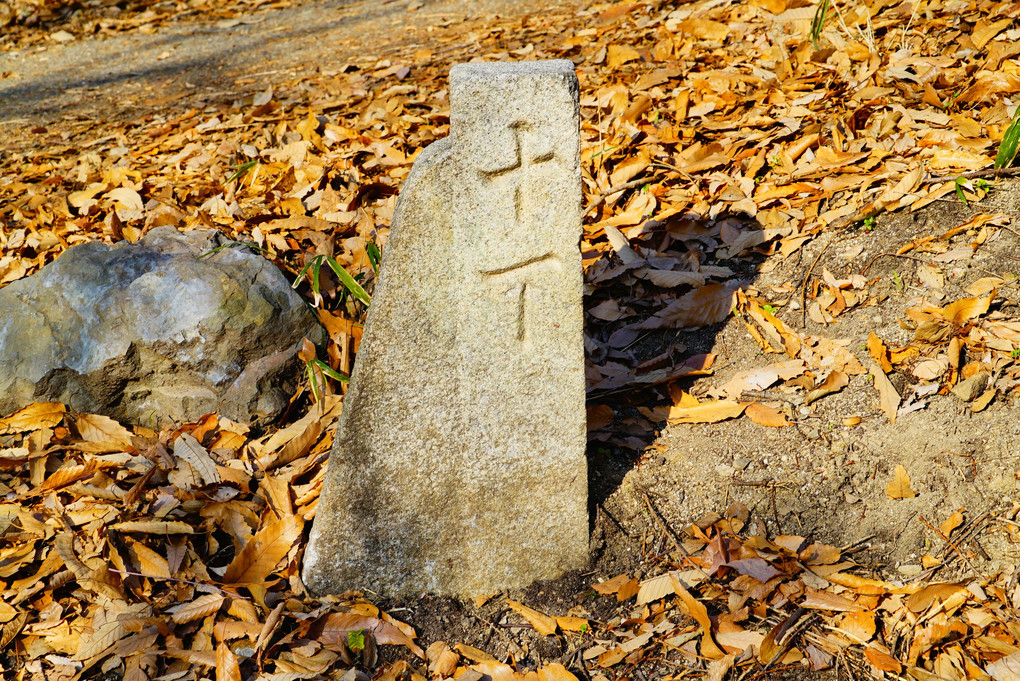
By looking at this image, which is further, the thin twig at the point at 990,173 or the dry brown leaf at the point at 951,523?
the thin twig at the point at 990,173

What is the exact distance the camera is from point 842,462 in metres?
2.29

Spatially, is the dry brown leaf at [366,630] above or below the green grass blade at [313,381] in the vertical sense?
below

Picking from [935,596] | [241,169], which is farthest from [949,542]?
[241,169]

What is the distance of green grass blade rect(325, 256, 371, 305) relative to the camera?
110 inches

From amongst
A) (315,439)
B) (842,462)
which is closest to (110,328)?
(315,439)

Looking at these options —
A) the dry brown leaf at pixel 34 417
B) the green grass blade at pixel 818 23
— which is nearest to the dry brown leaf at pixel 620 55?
the green grass blade at pixel 818 23

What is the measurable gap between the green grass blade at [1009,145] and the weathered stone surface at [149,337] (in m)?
2.58

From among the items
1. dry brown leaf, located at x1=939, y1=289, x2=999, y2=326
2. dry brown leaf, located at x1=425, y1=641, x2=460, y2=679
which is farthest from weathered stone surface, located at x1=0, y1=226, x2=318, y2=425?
dry brown leaf, located at x1=939, y1=289, x2=999, y2=326

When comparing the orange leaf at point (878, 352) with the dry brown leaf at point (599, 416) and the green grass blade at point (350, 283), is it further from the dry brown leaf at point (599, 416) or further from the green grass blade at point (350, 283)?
the green grass blade at point (350, 283)

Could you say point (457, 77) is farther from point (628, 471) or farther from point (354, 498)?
point (628, 471)

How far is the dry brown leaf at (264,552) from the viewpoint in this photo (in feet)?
6.95

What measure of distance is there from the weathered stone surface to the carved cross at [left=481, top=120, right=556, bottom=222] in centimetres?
126

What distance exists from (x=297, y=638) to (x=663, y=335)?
1.67 metres

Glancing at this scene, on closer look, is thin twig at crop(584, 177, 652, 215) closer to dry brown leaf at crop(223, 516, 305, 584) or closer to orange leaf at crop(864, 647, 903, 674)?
dry brown leaf at crop(223, 516, 305, 584)
